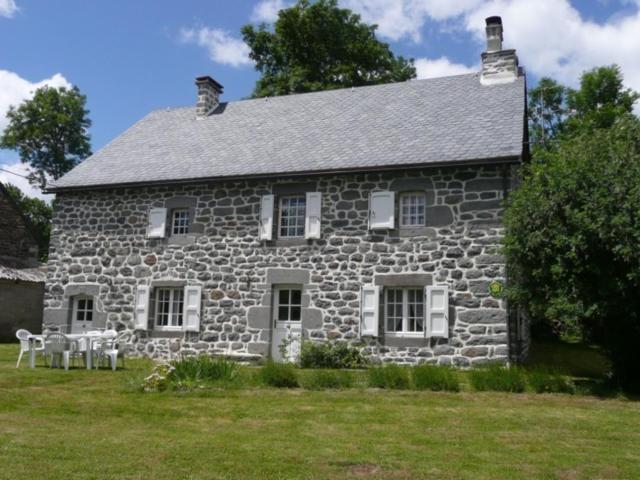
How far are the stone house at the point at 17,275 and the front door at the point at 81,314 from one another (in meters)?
4.75

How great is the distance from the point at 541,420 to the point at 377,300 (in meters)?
5.74

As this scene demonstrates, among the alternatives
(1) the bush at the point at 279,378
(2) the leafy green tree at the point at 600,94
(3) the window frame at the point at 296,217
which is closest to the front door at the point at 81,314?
(3) the window frame at the point at 296,217

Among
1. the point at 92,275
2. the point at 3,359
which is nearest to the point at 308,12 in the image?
the point at 92,275

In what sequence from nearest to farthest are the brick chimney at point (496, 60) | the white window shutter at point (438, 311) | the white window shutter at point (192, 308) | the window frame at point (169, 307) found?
1. the white window shutter at point (438, 311)
2. the white window shutter at point (192, 308)
3. the window frame at point (169, 307)
4. the brick chimney at point (496, 60)

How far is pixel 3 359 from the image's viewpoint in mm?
12938

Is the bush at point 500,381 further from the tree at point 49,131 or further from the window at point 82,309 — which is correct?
the tree at point 49,131

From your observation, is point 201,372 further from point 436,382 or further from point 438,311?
point 438,311

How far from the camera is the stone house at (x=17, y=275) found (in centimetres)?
1948

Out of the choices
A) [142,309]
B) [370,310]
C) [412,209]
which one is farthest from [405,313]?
[142,309]

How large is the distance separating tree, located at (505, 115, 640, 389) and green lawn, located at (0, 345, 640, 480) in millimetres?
1354

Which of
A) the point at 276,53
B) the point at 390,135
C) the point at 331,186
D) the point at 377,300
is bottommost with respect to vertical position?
the point at 377,300

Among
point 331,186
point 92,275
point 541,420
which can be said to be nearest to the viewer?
point 541,420

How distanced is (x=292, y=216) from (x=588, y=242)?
655 centimetres

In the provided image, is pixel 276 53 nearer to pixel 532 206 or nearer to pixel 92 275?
pixel 92 275
